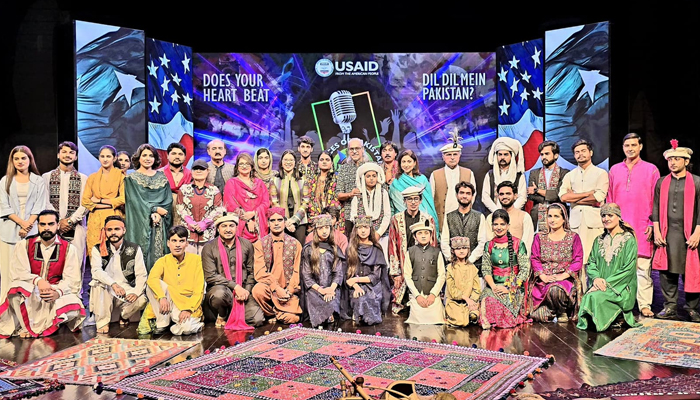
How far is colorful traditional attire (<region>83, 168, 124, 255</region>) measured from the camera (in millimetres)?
Result: 6738

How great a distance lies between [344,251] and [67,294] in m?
2.60

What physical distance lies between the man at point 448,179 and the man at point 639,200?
156 cm

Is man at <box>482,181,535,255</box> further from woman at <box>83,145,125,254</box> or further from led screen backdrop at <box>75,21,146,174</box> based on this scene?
led screen backdrop at <box>75,21,146,174</box>

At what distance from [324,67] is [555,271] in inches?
249

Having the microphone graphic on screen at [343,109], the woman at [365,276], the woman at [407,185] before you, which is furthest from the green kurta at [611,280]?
the microphone graphic on screen at [343,109]

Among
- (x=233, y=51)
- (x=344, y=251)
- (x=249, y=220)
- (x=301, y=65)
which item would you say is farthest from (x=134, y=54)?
(x=344, y=251)

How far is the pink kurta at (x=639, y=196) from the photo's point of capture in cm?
670

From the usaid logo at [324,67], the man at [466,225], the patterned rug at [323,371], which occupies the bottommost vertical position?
the patterned rug at [323,371]

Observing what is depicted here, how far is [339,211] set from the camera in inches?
285

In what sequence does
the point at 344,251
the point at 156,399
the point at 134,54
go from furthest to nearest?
the point at 134,54 → the point at 344,251 → the point at 156,399

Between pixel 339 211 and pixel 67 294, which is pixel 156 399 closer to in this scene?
pixel 67 294

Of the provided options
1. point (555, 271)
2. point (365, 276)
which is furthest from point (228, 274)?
Result: point (555, 271)

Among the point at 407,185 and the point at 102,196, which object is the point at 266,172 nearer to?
the point at 407,185

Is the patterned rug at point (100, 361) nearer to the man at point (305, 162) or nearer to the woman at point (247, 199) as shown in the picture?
the woman at point (247, 199)
